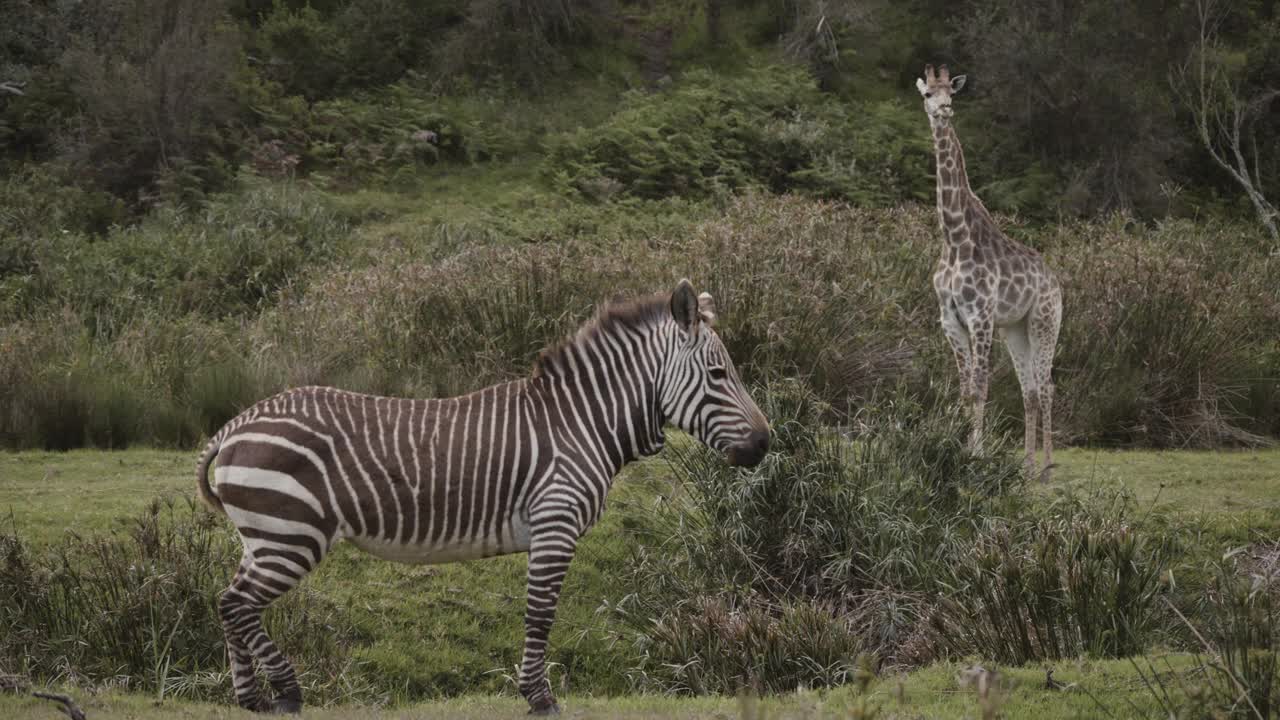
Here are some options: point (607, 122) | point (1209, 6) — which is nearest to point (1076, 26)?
point (1209, 6)

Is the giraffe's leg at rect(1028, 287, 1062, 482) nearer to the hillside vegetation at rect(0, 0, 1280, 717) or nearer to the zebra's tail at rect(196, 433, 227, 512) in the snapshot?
the hillside vegetation at rect(0, 0, 1280, 717)

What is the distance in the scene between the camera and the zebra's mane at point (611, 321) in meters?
7.00

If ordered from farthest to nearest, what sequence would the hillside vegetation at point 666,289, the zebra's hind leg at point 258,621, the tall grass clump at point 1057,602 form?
the hillside vegetation at point 666,289 → the tall grass clump at point 1057,602 → the zebra's hind leg at point 258,621

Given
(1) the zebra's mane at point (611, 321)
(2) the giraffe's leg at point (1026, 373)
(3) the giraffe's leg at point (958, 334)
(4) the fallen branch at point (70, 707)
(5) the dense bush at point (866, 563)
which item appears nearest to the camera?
(4) the fallen branch at point (70, 707)

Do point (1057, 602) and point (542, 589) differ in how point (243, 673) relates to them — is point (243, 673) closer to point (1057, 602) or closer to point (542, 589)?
point (542, 589)

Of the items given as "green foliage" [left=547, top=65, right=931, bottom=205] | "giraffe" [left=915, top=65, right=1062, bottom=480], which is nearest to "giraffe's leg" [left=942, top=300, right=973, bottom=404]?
"giraffe" [left=915, top=65, right=1062, bottom=480]

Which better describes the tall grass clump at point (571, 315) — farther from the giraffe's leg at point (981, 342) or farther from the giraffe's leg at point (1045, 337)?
the giraffe's leg at point (1045, 337)

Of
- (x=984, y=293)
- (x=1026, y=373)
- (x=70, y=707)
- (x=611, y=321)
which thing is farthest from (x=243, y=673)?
(x=1026, y=373)

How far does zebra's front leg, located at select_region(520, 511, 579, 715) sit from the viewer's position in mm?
6469

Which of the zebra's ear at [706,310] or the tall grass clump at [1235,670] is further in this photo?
the zebra's ear at [706,310]

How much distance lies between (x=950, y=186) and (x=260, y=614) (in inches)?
343

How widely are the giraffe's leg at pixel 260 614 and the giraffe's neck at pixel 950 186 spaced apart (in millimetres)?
8190

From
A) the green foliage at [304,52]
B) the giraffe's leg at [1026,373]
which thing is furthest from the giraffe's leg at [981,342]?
the green foliage at [304,52]

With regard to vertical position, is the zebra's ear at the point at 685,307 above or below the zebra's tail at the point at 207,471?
above
